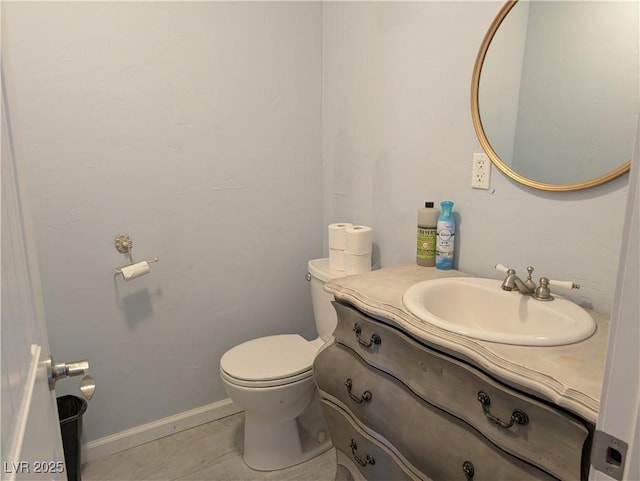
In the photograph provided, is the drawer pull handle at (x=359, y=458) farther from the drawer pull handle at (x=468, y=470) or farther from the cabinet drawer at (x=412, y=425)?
the drawer pull handle at (x=468, y=470)

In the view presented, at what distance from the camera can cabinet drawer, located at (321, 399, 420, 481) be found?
1307 mm

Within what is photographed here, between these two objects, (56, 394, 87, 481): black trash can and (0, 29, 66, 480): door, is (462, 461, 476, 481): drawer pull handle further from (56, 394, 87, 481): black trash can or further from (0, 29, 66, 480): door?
(56, 394, 87, 481): black trash can

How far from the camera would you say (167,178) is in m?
1.90

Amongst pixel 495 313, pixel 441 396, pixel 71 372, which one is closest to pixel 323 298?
pixel 495 313

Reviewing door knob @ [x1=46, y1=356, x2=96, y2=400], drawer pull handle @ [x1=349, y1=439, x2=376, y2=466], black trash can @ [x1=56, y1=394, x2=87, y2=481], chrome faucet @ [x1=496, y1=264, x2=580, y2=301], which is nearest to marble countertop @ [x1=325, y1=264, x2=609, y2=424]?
chrome faucet @ [x1=496, y1=264, x2=580, y2=301]

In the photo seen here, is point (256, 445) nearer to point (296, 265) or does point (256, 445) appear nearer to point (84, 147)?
point (296, 265)

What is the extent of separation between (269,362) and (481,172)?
3.55 ft

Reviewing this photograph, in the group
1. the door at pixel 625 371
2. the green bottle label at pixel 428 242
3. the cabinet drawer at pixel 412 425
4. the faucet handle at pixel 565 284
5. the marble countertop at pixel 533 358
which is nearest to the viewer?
the door at pixel 625 371

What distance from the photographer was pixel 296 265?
2293 mm

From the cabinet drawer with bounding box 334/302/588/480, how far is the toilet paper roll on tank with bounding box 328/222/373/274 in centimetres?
48

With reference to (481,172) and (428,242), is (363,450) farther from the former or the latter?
(481,172)

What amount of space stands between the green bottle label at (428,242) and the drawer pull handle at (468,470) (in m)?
0.76

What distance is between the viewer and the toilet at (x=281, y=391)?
5.75ft

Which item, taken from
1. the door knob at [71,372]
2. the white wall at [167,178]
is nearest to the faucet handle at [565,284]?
the door knob at [71,372]
